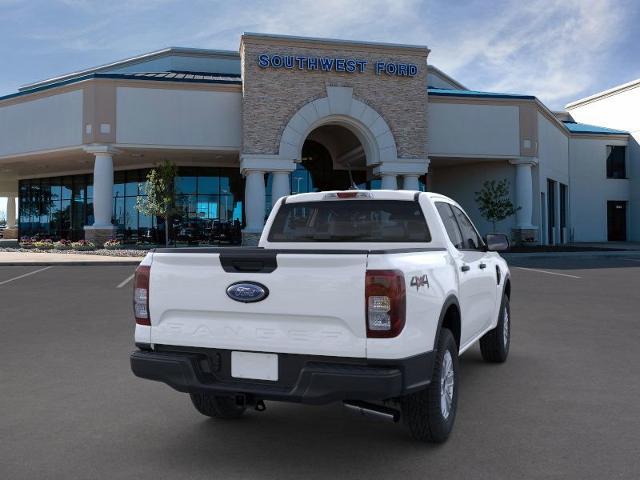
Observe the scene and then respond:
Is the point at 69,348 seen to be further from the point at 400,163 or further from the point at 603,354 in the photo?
the point at 400,163

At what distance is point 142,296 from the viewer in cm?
415

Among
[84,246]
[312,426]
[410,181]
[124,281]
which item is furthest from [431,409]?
[84,246]

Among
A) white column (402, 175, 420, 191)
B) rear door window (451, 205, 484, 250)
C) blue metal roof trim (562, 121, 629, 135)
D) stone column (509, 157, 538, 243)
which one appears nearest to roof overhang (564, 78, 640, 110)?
blue metal roof trim (562, 121, 629, 135)

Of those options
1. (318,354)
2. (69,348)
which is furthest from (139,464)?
(69,348)

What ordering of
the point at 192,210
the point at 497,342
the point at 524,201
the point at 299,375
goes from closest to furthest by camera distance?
the point at 299,375
the point at 497,342
the point at 524,201
the point at 192,210

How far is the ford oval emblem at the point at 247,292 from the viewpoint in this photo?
374 cm

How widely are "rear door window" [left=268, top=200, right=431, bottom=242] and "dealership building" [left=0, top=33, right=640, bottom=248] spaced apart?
2276 centimetres

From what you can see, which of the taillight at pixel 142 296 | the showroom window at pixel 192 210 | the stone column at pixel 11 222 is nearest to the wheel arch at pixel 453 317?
the taillight at pixel 142 296

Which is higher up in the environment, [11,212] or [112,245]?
[11,212]

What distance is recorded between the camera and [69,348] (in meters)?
7.41

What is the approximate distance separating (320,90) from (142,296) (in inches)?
1012

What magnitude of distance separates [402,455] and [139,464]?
1.70 meters

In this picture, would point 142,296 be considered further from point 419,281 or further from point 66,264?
point 66,264

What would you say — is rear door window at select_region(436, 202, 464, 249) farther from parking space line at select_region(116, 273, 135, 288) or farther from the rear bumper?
parking space line at select_region(116, 273, 135, 288)
